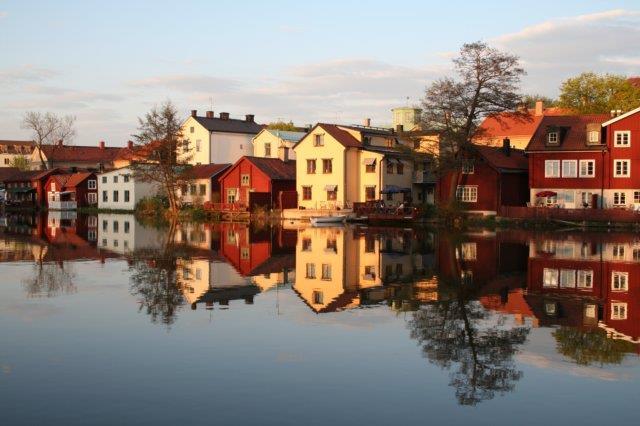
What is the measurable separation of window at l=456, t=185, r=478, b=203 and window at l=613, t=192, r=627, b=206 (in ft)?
34.0

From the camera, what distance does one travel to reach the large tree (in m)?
74.3

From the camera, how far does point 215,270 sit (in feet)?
87.2

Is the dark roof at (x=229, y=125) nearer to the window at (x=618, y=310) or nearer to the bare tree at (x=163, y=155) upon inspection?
the bare tree at (x=163, y=155)

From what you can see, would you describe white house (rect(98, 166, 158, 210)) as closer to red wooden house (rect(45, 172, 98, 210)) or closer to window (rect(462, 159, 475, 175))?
red wooden house (rect(45, 172, 98, 210))

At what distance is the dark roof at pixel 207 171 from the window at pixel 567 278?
50678 mm

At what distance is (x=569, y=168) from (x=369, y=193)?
54.9 feet

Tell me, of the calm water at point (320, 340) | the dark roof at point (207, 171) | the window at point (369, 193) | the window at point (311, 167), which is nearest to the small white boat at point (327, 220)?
the window at point (369, 193)

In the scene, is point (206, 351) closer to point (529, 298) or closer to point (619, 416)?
point (619, 416)

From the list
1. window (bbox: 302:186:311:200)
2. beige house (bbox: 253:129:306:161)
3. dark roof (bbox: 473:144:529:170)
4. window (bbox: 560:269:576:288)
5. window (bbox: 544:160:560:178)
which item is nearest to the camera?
window (bbox: 560:269:576:288)

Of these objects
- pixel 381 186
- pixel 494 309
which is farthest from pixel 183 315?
pixel 381 186

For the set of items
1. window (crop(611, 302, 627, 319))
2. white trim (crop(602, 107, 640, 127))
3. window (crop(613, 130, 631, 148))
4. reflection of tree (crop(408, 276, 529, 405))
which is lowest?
reflection of tree (crop(408, 276, 529, 405))

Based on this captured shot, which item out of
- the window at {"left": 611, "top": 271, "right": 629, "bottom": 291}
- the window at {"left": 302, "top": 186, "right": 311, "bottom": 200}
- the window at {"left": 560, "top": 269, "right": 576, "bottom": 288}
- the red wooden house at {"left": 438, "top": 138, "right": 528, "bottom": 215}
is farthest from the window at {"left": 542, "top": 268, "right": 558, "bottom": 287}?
the window at {"left": 302, "top": 186, "right": 311, "bottom": 200}

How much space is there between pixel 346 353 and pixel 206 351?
2.68 meters

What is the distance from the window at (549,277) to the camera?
2309cm
